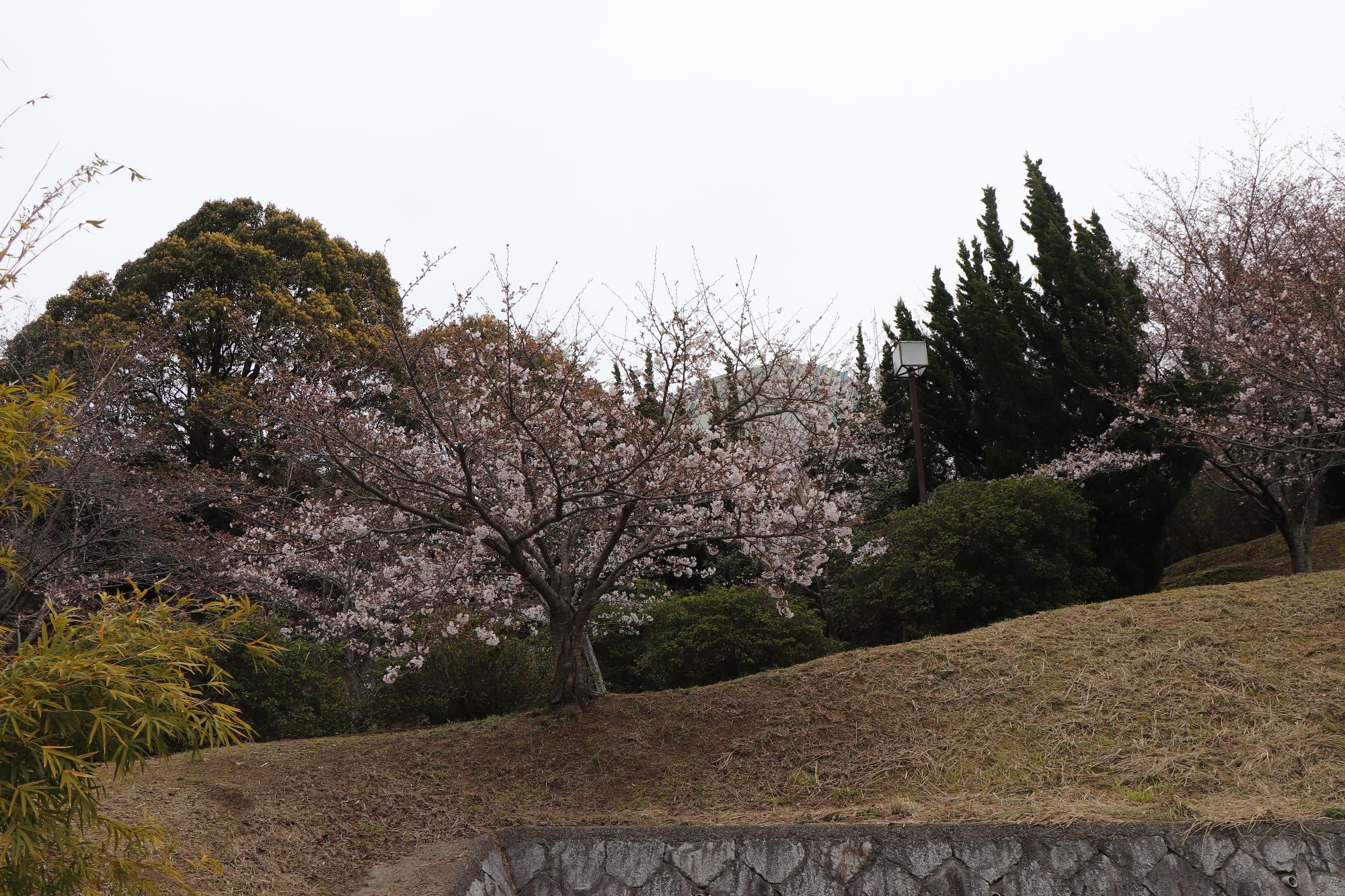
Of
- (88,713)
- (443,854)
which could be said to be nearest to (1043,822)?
(443,854)

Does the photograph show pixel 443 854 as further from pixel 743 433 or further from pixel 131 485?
pixel 131 485

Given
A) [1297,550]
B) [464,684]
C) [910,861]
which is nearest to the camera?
[910,861]

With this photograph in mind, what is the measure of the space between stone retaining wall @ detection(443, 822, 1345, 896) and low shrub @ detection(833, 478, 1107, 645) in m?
5.03

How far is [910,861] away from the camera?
18.4 ft

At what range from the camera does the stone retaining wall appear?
529 centimetres

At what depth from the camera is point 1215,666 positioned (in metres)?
7.58

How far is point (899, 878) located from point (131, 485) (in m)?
11.2

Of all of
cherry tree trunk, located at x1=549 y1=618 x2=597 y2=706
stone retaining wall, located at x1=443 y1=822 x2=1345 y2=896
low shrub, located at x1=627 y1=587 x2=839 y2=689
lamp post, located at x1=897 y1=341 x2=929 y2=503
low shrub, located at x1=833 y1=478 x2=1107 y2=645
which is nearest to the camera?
stone retaining wall, located at x1=443 y1=822 x2=1345 y2=896

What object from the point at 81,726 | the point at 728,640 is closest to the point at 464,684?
the point at 728,640

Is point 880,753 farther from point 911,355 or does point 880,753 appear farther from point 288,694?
point 911,355

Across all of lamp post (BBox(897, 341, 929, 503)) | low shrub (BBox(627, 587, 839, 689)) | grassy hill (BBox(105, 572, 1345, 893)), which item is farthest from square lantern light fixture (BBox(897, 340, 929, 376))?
grassy hill (BBox(105, 572, 1345, 893))

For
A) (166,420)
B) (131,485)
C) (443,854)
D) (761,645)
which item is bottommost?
(443,854)

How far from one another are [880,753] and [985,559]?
442 centimetres

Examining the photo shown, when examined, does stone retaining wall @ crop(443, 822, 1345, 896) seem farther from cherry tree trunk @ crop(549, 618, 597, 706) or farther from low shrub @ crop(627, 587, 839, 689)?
low shrub @ crop(627, 587, 839, 689)
